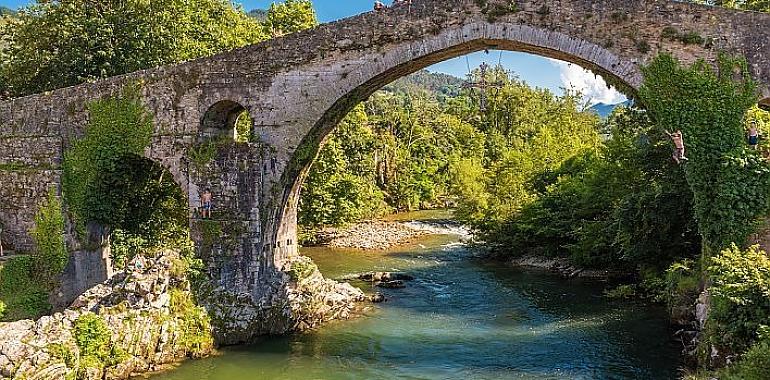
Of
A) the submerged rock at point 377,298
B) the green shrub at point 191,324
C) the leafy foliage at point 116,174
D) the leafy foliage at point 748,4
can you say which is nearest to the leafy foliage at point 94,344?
the green shrub at point 191,324

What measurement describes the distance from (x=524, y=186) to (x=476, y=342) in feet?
38.4

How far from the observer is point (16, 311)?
14.3 metres

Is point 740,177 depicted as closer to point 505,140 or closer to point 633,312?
point 633,312

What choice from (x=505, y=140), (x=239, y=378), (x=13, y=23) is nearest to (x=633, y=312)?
(x=239, y=378)

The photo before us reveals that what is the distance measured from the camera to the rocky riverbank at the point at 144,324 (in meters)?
10.6

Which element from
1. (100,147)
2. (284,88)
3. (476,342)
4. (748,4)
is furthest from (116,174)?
(748,4)

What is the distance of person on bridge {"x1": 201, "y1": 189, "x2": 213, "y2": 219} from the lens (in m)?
14.0

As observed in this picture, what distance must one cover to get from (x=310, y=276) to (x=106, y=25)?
31.6 ft

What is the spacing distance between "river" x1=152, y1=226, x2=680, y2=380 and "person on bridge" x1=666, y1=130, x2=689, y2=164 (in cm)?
358

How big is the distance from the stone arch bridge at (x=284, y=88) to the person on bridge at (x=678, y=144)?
134 centimetres

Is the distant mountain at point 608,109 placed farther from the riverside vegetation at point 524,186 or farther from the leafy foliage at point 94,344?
the leafy foliage at point 94,344

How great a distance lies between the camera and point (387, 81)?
14781 millimetres

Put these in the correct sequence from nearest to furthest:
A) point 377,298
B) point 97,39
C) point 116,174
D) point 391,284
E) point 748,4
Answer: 1. point 116,174
2. point 377,298
3. point 391,284
4. point 97,39
5. point 748,4

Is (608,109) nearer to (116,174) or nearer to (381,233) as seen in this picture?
(381,233)
